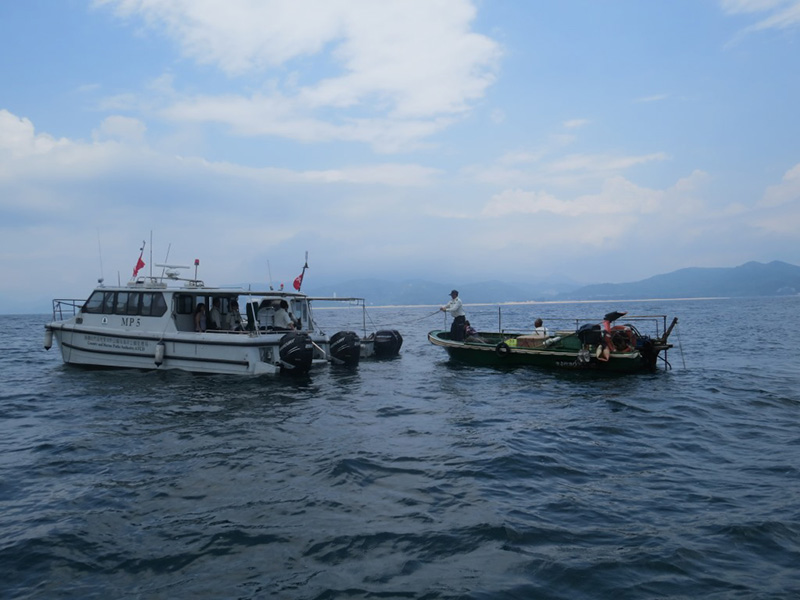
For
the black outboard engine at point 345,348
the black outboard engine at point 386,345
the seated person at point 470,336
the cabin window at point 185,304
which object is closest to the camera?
the cabin window at point 185,304

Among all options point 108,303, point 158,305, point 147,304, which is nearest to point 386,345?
point 158,305

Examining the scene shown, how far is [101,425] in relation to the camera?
12109 millimetres

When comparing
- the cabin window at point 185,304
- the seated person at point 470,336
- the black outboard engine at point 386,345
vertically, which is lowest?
the black outboard engine at point 386,345

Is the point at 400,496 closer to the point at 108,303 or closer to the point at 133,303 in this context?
the point at 133,303

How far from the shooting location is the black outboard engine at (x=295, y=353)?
17641 millimetres

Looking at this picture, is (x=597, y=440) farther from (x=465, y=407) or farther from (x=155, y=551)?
(x=155, y=551)

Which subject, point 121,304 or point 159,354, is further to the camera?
point 121,304

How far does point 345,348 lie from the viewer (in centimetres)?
2119

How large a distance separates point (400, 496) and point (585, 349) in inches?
507

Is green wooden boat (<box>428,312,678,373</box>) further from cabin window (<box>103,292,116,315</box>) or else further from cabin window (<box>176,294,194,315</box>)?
cabin window (<box>103,292,116,315</box>)

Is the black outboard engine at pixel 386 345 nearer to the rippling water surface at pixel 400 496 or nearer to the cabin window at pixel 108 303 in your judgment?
the rippling water surface at pixel 400 496

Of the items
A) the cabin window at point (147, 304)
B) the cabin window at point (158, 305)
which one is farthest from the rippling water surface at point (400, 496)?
the cabin window at point (147, 304)

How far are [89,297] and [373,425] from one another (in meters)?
14.5

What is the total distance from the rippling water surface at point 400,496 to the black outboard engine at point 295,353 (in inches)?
95.7
